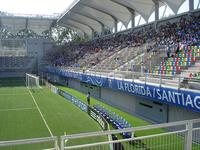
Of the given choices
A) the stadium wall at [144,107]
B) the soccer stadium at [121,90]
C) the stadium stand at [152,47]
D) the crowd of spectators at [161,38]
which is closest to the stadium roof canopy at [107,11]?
the soccer stadium at [121,90]

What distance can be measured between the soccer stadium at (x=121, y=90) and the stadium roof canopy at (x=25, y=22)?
0.48 meters

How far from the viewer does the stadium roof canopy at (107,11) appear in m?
41.1

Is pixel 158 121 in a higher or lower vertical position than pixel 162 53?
lower

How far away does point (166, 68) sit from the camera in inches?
906

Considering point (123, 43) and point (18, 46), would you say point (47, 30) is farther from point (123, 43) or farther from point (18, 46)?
point (123, 43)

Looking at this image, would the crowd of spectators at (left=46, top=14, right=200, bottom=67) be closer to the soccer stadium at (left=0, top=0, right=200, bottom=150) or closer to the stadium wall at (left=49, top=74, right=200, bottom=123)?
the soccer stadium at (left=0, top=0, right=200, bottom=150)

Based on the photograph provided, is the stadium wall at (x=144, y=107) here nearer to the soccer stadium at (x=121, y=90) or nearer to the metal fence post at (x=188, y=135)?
Answer: the soccer stadium at (x=121, y=90)

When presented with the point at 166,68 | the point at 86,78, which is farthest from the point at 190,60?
the point at 86,78

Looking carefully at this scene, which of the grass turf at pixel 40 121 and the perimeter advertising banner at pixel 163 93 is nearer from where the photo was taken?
the perimeter advertising banner at pixel 163 93

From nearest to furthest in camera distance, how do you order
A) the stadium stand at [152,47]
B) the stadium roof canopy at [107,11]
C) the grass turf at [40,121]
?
the grass turf at [40,121] < the stadium stand at [152,47] < the stadium roof canopy at [107,11]

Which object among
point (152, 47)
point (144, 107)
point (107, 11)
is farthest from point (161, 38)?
point (107, 11)

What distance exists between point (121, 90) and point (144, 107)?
10.3 feet

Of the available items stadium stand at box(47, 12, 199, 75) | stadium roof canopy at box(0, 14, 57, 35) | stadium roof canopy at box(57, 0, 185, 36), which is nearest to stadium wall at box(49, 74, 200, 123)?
stadium stand at box(47, 12, 199, 75)

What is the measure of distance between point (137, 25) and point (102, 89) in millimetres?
18386
